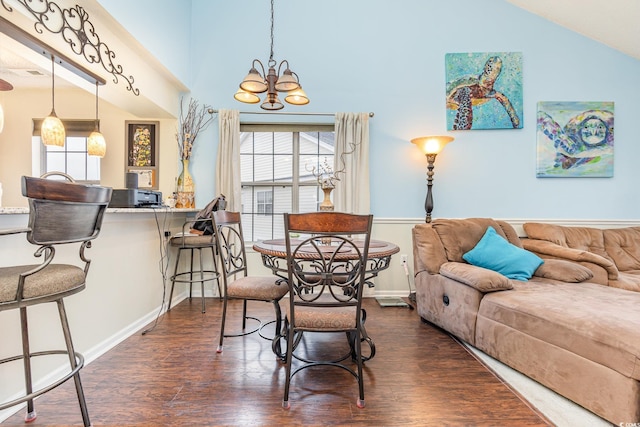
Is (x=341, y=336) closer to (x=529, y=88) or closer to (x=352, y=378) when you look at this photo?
(x=352, y=378)

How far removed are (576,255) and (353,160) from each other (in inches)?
86.9

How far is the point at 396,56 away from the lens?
3406 mm

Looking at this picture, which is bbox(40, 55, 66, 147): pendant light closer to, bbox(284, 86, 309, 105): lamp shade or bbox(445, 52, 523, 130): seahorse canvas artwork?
bbox(284, 86, 309, 105): lamp shade

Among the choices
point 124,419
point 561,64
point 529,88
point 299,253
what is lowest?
point 124,419

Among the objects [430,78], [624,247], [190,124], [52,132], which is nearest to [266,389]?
[52,132]

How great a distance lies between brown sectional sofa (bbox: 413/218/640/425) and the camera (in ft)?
4.36

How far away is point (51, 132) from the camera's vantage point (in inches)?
81.8

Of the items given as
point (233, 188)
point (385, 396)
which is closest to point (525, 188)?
point (385, 396)

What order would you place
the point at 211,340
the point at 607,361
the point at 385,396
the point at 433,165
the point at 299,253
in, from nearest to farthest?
the point at 607,361
the point at 385,396
the point at 299,253
the point at 211,340
the point at 433,165

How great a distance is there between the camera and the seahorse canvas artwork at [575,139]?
3330mm

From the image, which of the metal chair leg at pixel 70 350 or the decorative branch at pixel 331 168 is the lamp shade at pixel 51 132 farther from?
the decorative branch at pixel 331 168

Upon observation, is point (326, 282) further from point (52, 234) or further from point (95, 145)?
point (95, 145)

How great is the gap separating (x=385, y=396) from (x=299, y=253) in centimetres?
89

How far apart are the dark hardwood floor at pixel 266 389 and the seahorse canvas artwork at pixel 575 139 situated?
102 inches
